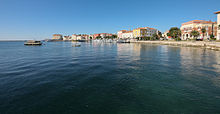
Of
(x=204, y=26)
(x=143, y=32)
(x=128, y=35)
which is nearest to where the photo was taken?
(x=204, y=26)

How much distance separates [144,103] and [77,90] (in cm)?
509

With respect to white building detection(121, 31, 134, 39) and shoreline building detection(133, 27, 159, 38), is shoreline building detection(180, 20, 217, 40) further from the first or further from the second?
white building detection(121, 31, 134, 39)

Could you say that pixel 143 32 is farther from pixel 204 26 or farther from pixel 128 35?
pixel 204 26

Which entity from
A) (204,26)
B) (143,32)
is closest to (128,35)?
(143,32)

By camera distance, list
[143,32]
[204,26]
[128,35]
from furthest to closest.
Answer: [128,35] → [143,32] → [204,26]

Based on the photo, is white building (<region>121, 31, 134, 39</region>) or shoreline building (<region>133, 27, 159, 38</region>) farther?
white building (<region>121, 31, 134, 39</region>)

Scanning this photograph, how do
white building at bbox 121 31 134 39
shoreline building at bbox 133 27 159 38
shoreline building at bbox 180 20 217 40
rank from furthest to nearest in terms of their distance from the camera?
white building at bbox 121 31 134 39 → shoreline building at bbox 133 27 159 38 → shoreline building at bbox 180 20 217 40

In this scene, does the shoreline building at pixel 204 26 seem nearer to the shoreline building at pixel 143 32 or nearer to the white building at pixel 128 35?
the shoreline building at pixel 143 32

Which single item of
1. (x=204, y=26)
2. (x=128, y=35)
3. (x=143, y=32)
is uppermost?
(x=128, y=35)

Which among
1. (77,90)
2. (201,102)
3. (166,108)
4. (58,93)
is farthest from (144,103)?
(58,93)

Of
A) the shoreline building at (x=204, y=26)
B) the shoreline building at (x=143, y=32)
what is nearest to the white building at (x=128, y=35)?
the shoreline building at (x=143, y=32)

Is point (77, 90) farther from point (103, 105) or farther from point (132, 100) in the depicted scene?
point (132, 100)

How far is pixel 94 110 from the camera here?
6.48 m

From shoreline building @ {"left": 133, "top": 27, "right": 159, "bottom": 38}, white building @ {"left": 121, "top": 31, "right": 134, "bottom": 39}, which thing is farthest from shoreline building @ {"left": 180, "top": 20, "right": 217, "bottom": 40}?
white building @ {"left": 121, "top": 31, "right": 134, "bottom": 39}
